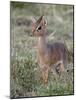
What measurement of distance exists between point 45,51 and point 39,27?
9.0 inches

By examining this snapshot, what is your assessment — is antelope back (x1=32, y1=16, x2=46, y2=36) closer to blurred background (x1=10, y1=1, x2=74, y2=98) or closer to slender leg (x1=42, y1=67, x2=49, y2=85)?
blurred background (x1=10, y1=1, x2=74, y2=98)

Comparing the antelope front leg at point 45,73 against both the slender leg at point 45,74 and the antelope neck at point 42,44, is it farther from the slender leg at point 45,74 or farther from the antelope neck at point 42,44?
the antelope neck at point 42,44

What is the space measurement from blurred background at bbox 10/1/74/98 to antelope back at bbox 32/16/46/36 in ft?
0.12

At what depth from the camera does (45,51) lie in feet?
8.63

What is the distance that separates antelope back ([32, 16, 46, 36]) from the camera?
2.60 meters

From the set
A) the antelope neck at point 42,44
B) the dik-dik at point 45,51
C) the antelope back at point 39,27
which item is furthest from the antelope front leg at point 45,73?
the antelope back at point 39,27

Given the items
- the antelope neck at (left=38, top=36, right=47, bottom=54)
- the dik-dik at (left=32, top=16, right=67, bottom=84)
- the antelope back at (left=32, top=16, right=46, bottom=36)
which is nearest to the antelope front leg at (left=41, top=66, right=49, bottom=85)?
the dik-dik at (left=32, top=16, right=67, bottom=84)

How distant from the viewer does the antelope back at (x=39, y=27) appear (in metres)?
2.60

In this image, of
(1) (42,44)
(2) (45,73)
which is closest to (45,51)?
(1) (42,44)
